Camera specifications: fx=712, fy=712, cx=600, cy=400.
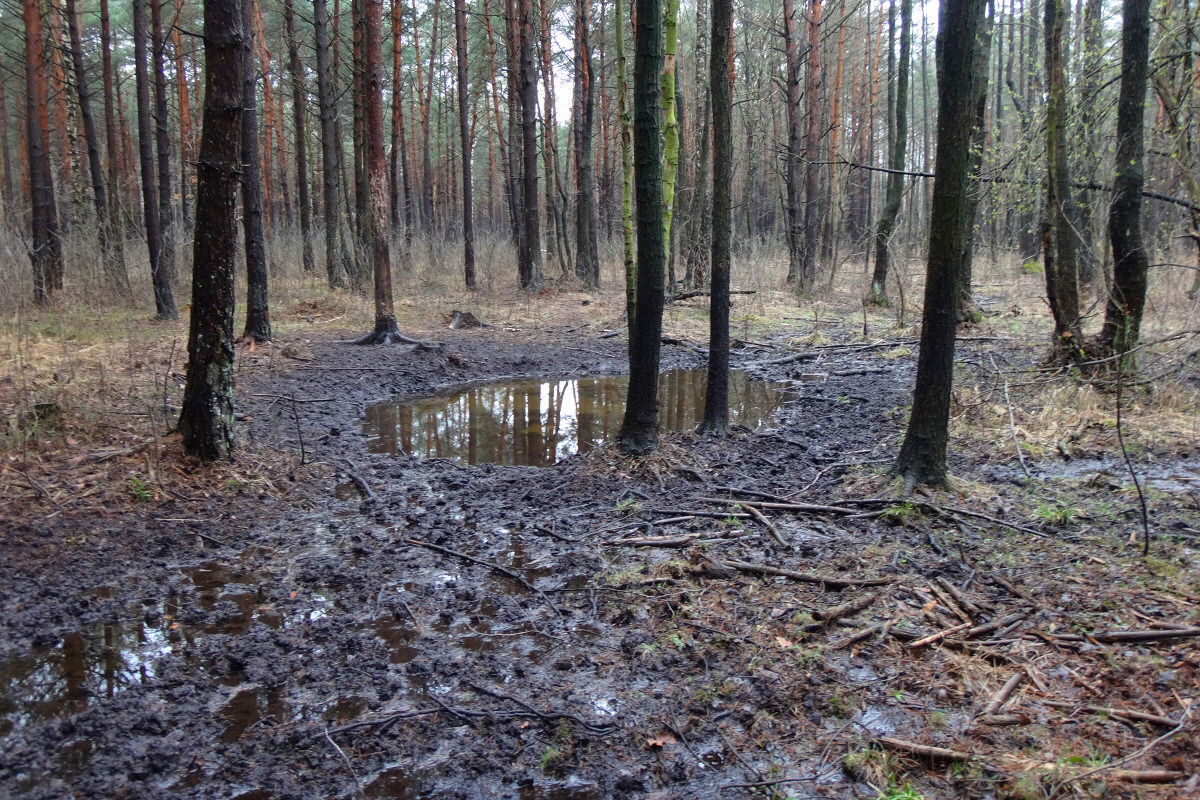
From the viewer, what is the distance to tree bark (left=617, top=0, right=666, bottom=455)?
213 inches

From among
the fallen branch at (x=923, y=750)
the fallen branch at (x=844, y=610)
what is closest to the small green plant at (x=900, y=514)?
the fallen branch at (x=844, y=610)

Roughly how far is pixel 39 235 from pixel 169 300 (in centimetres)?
262

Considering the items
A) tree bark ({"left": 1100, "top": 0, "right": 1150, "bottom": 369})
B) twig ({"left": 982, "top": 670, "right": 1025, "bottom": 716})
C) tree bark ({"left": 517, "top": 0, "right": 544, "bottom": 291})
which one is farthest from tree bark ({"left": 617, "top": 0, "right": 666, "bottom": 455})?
tree bark ({"left": 517, "top": 0, "right": 544, "bottom": 291})

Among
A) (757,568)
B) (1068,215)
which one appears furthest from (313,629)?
(1068,215)

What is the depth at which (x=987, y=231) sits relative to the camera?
24922mm

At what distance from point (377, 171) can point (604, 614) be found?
8726mm

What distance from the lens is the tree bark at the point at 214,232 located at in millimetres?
5125

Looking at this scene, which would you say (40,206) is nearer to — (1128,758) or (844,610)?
(844,610)

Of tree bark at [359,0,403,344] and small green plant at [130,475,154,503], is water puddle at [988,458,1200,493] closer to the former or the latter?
small green plant at [130,475,154,503]

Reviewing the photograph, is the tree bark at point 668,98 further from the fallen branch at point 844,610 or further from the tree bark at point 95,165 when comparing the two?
the tree bark at point 95,165

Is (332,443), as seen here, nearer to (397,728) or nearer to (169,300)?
(397,728)

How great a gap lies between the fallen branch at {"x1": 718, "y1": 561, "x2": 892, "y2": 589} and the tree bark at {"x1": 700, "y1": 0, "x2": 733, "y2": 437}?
251 centimetres

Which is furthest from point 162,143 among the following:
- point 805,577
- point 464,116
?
point 805,577

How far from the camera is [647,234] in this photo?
5578 millimetres
